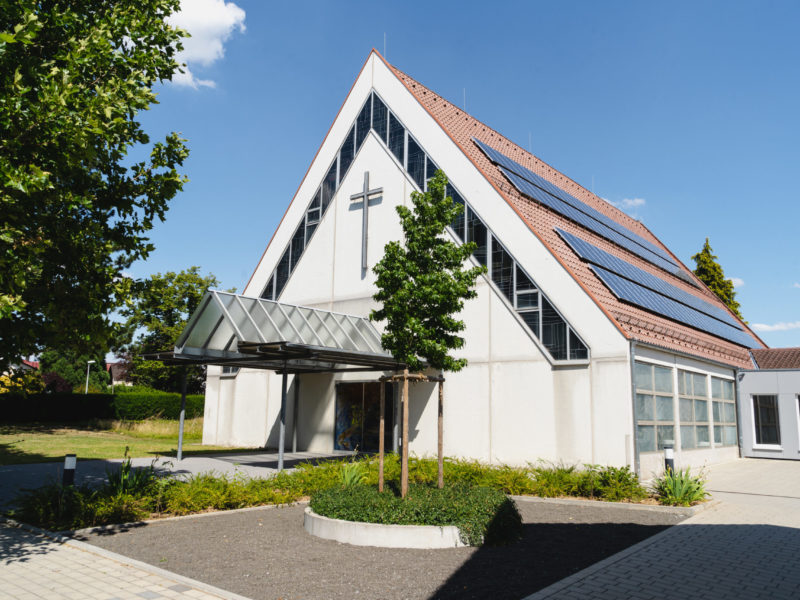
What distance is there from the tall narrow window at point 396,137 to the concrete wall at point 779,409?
18.2 m

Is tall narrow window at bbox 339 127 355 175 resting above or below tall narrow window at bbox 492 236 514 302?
above

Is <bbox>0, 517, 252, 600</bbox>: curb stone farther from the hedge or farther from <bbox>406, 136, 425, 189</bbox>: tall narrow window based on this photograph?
the hedge

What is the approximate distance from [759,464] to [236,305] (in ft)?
69.2

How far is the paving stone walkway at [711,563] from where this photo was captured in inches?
278

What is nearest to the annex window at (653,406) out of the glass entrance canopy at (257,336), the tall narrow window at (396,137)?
the glass entrance canopy at (257,336)

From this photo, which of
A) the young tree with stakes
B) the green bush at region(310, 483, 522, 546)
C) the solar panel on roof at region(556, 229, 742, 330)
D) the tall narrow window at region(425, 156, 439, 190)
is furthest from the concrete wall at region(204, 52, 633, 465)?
the green bush at region(310, 483, 522, 546)

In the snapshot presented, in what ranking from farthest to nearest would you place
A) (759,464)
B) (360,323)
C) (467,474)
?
(759,464) < (360,323) < (467,474)

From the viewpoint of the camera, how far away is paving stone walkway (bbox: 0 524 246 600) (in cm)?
659

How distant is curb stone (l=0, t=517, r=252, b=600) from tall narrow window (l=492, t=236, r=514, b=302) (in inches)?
550

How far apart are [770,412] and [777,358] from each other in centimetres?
621

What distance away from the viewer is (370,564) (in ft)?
26.7

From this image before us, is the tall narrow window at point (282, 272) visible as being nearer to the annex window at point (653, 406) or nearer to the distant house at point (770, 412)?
the annex window at point (653, 406)

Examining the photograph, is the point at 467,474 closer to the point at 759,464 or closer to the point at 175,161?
the point at 175,161

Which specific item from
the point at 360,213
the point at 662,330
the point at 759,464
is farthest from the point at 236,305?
the point at 759,464
